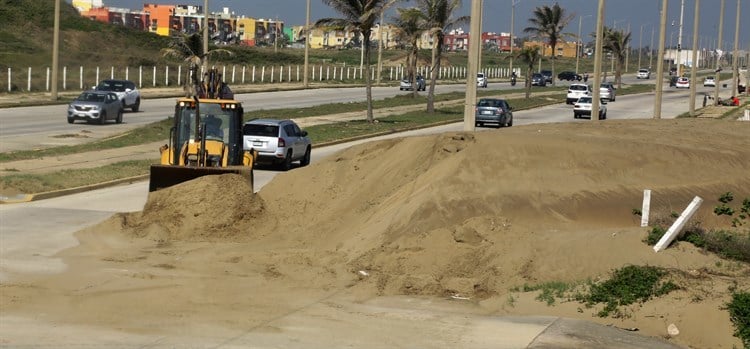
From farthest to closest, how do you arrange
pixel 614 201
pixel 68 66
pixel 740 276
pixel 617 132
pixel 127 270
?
pixel 68 66, pixel 617 132, pixel 614 201, pixel 127 270, pixel 740 276

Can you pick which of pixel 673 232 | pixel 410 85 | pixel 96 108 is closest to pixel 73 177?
pixel 673 232

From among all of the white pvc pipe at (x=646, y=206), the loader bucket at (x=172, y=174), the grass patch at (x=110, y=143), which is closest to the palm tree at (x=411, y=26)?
the grass patch at (x=110, y=143)

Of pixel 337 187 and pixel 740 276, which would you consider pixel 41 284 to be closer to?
pixel 337 187

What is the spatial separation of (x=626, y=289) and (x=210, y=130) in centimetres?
1208

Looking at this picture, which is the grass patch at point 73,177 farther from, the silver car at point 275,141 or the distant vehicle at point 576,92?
the distant vehicle at point 576,92

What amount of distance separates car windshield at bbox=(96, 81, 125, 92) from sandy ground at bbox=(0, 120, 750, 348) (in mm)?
38083

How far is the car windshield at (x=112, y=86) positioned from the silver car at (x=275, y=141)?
25529mm

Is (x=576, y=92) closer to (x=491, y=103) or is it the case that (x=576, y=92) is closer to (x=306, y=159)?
(x=491, y=103)

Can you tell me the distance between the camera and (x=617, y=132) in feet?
89.4

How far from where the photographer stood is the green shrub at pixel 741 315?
44.1ft

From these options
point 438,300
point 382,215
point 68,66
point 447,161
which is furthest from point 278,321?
point 68,66

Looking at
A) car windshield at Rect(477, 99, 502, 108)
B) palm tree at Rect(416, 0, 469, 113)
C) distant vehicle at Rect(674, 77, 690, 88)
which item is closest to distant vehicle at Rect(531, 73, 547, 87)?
distant vehicle at Rect(674, 77, 690, 88)

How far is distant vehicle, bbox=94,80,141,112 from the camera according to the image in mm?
59469

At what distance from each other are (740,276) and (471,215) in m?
4.41
